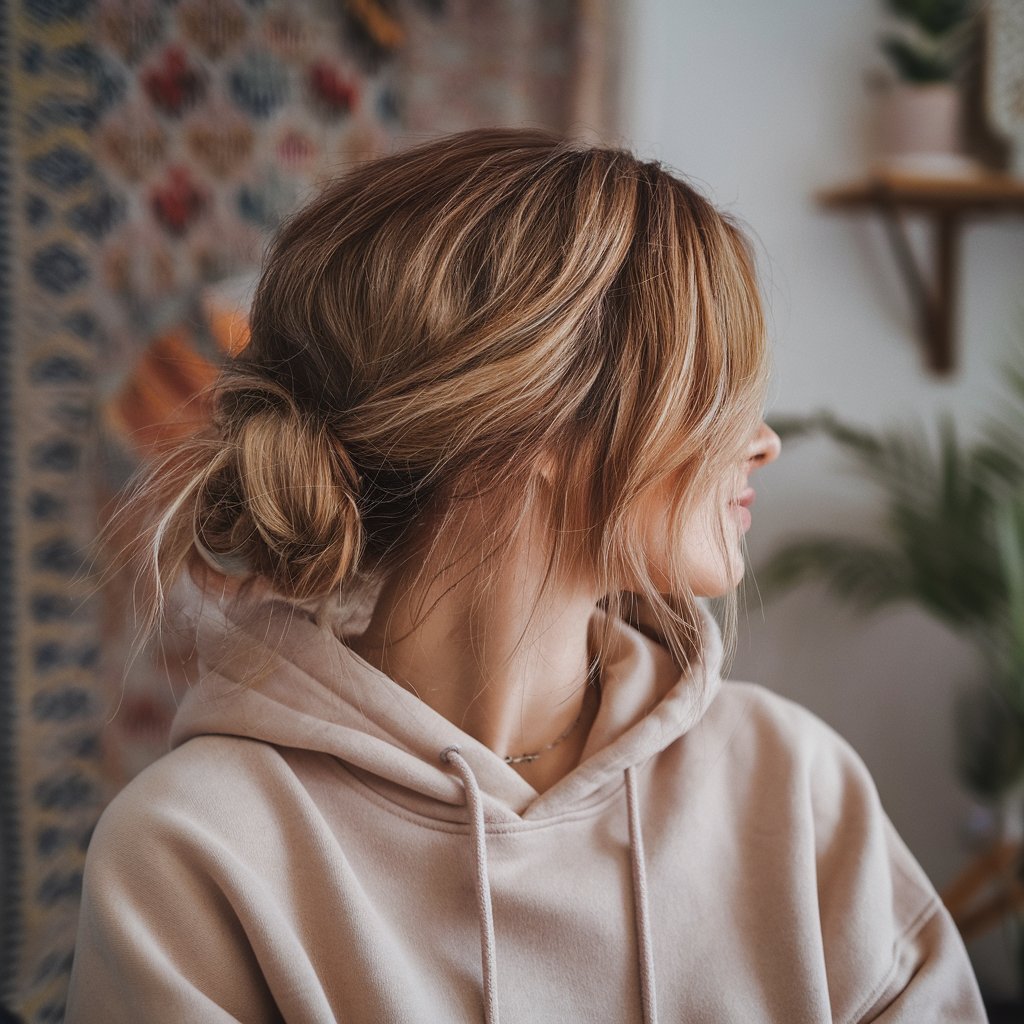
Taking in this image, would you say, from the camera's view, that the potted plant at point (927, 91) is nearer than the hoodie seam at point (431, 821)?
No

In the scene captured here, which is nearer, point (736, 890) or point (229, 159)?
point (736, 890)

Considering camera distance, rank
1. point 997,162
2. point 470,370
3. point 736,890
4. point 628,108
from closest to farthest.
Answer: point 470,370, point 736,890, point 628,108, point 997,162

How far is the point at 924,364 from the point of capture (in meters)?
2.10

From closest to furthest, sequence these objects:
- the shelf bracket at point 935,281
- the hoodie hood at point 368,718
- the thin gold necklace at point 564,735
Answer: the hoodie hood at point 368,718 → the thin gold necklace at point 564,735 → the shelf bracket at point 935,281

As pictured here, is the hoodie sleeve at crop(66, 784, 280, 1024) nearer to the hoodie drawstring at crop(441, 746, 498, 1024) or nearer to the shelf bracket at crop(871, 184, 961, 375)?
the hoodie drawstring at crop(441, 746, 498, 1024)

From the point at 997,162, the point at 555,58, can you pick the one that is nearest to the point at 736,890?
the point at 555,58

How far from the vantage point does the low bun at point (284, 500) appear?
0.74 metres

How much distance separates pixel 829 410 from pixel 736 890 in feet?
4.75

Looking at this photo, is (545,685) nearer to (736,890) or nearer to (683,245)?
(736,890)

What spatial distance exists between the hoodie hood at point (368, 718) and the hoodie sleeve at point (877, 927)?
173mm

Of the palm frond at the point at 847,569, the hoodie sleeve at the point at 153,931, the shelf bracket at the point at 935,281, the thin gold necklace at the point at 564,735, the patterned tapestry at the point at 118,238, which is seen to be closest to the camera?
the hoodie sleeve at the point at 153,931

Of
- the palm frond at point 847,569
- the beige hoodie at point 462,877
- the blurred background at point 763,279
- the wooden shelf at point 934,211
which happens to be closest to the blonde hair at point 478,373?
the beige hoodie at point 462,877

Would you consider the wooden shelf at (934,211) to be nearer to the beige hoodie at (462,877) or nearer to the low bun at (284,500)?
the beige hoodie at (462,877)

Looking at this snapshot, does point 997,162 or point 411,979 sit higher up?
point 997,162
